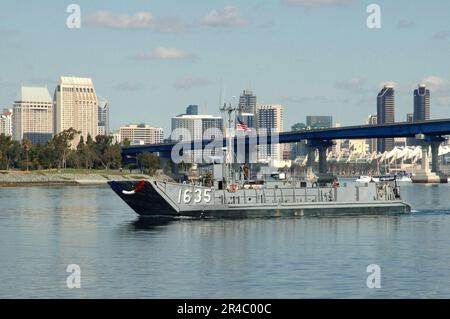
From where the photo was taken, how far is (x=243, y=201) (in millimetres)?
81188

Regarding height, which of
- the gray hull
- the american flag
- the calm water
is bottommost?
the calm water

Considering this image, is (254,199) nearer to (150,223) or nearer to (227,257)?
(150,223)

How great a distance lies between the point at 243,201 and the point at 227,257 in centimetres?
2422

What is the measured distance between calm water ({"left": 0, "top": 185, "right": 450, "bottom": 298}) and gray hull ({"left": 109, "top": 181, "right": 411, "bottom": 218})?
113 cm

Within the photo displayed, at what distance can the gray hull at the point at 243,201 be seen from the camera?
262 feet

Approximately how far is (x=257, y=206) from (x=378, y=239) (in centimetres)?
1547

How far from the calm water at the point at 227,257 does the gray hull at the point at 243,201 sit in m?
1.13

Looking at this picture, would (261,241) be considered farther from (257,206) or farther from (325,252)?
(257,206)

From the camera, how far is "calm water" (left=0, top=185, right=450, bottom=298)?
45.7 metres

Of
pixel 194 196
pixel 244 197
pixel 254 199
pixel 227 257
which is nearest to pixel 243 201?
pixel 244 197

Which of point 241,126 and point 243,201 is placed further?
point 241,126

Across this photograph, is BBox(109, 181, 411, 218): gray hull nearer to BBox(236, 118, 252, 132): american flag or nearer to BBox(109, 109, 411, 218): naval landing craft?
BBox(109, 109, 411, 218): naval landing craft

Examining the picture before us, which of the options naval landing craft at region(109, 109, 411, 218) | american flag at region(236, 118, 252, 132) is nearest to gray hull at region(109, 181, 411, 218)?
naval landing craft at region(109, 109, 411, 218)

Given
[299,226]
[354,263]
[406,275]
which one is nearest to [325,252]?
[354,263]
